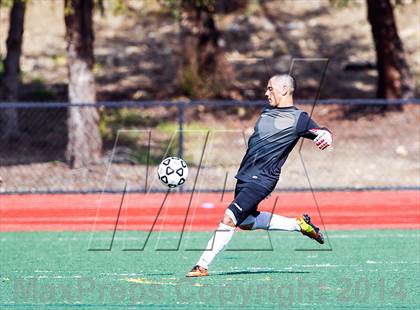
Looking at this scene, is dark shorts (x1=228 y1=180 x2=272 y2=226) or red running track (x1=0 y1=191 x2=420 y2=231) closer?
dark shorts (x1=228 y1=180 x2=272 y2=226)

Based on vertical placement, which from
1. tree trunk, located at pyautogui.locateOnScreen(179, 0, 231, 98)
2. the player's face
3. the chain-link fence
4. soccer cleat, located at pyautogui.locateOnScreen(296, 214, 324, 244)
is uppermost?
the player's face

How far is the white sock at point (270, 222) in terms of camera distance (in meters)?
11.0

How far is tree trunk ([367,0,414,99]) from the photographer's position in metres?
27.8

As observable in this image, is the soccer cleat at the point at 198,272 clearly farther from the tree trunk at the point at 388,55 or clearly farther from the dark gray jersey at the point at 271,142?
the tree trunk at the point at 388,55

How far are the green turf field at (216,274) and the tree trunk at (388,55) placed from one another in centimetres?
1248

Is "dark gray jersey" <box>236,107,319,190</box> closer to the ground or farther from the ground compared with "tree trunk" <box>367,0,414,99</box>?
farther from the ground

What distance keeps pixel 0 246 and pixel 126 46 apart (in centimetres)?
2291

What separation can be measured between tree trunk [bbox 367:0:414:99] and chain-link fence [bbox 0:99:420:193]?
783 mm

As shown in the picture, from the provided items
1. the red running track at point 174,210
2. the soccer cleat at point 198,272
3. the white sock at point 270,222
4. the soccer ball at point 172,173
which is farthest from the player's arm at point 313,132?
the red running track at point 174,210

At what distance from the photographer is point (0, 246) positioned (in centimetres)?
1470

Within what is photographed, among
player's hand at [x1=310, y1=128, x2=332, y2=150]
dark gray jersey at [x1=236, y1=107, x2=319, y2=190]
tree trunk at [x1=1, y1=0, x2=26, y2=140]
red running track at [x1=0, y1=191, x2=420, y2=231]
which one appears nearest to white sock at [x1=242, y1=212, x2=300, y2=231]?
dark gray jersey at [x1=236, y1=107, x2=319, y2=190]

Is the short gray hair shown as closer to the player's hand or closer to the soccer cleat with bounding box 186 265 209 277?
the player's hand

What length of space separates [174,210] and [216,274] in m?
7.23

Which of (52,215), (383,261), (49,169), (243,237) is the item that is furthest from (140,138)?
(383,261)
